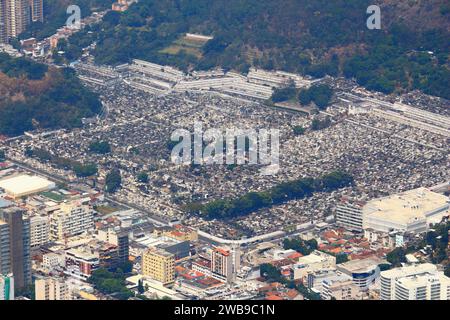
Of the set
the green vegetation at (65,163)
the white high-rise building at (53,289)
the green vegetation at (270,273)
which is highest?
the white high-rise building at (53,289)

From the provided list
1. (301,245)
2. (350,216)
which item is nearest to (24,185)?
(301,245)

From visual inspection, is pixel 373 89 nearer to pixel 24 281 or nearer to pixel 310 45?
pixel 310 45

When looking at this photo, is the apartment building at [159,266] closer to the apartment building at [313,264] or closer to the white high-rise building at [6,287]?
the apartment building at [313,264]

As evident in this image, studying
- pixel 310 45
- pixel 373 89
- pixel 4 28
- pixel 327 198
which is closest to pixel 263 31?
pixel 310 45

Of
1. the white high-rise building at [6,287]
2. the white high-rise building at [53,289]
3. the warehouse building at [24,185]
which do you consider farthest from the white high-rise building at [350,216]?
the white high-rise building at [6,287]

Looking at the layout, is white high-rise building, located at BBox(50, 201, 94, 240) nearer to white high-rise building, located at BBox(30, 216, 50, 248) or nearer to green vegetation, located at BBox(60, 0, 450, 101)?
white high-rise building, located at BBox(30, 216, 50, 248)

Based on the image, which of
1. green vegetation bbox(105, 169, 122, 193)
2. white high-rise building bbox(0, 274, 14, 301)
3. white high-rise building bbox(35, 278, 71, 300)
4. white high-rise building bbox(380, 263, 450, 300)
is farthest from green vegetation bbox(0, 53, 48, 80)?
white high-rise building bbox(380, 263, 450, 300)
